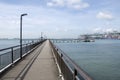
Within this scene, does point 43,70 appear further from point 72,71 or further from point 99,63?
point 99,63

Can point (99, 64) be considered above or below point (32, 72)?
below

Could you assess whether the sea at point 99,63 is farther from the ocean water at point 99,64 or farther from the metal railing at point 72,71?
the metal railing at point 72,71

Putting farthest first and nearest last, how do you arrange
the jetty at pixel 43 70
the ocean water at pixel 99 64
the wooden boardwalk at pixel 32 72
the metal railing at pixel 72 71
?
1. the ocean water at pixel 99 64
2. the wooden boardwalk at pixel 32 72
3. the jetty at pixel 43 70
4. the metal railing at pixel 72 71

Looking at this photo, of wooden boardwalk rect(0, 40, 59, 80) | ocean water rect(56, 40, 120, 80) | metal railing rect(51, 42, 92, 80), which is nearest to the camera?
metal railing rect(51, 42, 92, 80)

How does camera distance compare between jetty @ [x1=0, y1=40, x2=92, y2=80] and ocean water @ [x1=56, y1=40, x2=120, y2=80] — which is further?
ocean water @ [x1=56, y1=40, x2=120, y2=80]

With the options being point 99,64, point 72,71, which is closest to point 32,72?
point 72,71

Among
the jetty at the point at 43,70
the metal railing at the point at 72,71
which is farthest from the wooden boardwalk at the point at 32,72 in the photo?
the metal railing at the point at 72,71

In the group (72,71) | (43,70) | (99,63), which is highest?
(72,71)

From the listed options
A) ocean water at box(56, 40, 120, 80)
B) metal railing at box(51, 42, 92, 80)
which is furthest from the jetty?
ocean water at box(56, 40, 120, 80)

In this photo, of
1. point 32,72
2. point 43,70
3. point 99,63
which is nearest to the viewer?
point 32,72

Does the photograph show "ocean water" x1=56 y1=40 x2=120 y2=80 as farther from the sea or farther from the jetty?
the jetty

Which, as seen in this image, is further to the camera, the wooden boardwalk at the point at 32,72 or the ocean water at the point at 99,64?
the ocean water at the point at 99,64

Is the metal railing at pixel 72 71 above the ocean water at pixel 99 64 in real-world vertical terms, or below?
above

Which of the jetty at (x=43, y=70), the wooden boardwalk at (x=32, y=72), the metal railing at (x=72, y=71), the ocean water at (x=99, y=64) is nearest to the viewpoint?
the metal railing at (x=72, y=71)
